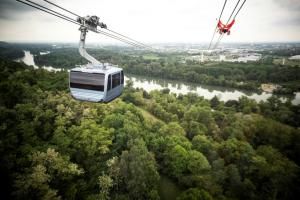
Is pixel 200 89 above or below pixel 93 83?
below

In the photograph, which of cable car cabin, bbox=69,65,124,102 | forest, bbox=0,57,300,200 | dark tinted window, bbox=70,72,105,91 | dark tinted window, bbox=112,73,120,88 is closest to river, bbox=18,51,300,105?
forest, bbox=0,57,300,200

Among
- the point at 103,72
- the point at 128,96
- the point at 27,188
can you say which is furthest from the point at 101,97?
the point at 128,96

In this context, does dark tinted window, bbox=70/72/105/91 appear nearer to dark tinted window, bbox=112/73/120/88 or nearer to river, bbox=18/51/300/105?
dark tinted window, bbox=112/73/120/88

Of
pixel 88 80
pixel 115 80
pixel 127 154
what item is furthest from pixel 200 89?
pixel 88 80

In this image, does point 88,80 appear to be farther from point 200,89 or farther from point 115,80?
point 200,89

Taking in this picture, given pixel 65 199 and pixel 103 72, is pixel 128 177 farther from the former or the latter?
pixel 103 72

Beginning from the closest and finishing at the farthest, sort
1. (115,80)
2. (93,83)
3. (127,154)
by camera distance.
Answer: (93,83) → (115,80) → (127,154)

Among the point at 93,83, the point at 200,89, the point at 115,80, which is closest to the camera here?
the point at 93,83
